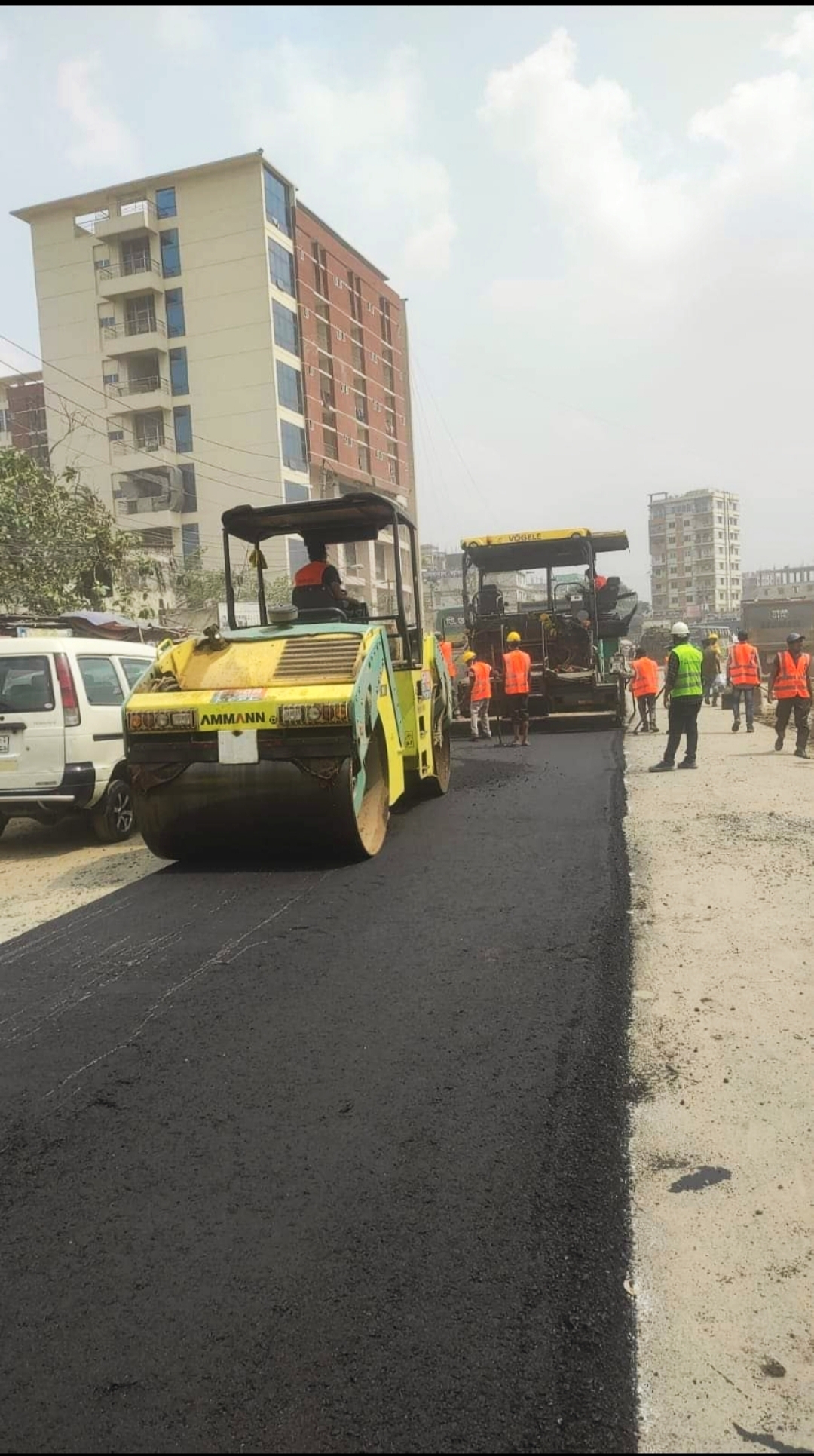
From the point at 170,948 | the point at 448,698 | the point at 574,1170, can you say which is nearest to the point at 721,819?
the point at 448,698

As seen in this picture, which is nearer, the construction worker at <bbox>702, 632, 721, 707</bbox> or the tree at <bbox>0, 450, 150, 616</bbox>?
the tree at <bbox>0, 450, 150, 616</bbox>

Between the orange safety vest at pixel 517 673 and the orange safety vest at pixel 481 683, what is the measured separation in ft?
4.20

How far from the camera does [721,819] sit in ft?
27.6

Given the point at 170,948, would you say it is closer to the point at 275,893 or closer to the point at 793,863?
the point at 275,893

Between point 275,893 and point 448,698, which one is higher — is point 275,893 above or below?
below

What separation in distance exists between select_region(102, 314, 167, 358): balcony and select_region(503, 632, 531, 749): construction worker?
136ft

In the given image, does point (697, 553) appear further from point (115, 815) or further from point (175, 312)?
point (115, 815)

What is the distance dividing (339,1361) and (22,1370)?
2.22 feet

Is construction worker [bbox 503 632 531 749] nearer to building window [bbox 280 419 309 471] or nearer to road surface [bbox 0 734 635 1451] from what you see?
road surface [bbox 0 734 635 1451]

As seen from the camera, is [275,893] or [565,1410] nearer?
[565,1410]

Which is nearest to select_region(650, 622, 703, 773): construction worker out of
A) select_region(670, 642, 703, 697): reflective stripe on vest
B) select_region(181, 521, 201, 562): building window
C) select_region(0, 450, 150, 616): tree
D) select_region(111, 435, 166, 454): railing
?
select_region(670, 642, 703, 697): reflective stripe on vest

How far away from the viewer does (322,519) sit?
8023 millimetres

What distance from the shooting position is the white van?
794 cm

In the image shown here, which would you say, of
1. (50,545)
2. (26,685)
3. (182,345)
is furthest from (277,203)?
(26,685)
